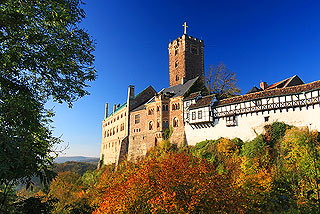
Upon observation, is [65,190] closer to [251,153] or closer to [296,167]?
[251,153]

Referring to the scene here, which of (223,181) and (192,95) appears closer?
(223,181)

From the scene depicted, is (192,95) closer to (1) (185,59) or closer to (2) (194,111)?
(2) (194,111)

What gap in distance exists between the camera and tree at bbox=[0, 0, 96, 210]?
693 centimetres

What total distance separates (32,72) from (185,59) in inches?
1628

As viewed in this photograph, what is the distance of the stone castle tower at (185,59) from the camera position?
47.6 meters

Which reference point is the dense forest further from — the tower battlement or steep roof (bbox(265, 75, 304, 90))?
the tower battlement

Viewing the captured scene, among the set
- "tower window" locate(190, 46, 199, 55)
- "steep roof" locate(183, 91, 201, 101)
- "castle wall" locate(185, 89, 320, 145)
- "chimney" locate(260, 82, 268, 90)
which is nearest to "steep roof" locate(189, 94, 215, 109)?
"steep roof" locate(183, 91, 201, 101)

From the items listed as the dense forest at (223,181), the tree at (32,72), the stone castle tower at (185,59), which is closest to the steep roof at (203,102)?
the dense forest at (223,181)

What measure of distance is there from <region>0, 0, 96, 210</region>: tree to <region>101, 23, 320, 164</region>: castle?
22706mm

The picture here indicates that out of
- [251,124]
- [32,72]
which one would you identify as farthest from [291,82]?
[32,72]

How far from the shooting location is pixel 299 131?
75.4ft

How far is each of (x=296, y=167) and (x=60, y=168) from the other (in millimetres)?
81427

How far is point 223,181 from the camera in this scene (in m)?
15.8

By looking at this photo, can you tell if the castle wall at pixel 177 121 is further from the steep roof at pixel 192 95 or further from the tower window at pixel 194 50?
the tower window at pixel 194 50
